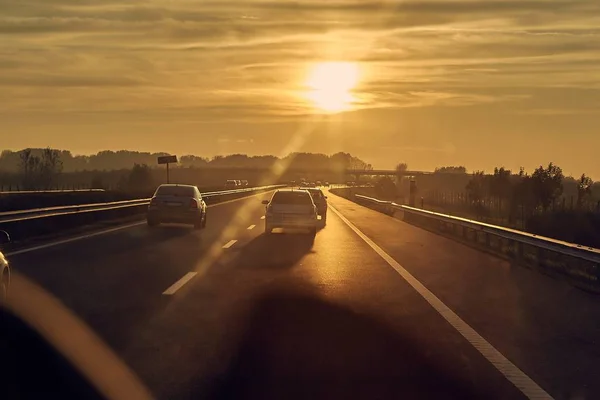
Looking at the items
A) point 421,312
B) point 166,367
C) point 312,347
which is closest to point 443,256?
point 421,312

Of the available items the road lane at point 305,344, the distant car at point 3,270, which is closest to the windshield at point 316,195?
the road lane at point 305,344

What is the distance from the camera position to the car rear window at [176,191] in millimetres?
31359

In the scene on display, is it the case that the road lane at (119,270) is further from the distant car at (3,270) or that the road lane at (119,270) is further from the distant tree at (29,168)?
the distant tree at (29,168)

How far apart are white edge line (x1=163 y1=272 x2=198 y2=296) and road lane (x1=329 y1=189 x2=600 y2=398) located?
429 centimetres

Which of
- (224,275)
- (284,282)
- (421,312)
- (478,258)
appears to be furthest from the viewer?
(478,258)

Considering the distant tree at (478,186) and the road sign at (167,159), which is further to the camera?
the distant tree at (478,186)

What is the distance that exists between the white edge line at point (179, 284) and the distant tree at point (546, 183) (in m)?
63.2

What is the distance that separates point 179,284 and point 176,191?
17204 millimetres

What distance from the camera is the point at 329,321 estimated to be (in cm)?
1091

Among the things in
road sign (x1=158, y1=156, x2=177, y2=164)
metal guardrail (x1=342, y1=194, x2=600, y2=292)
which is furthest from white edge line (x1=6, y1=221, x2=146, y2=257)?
road sign (x1=158, y1=156, x2=177, y2=164)

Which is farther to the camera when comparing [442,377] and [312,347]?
[312,347]

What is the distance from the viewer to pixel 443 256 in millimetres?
21219

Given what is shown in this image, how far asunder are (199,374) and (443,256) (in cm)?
1419

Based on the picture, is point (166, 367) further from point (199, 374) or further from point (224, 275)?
point (224, 275)
